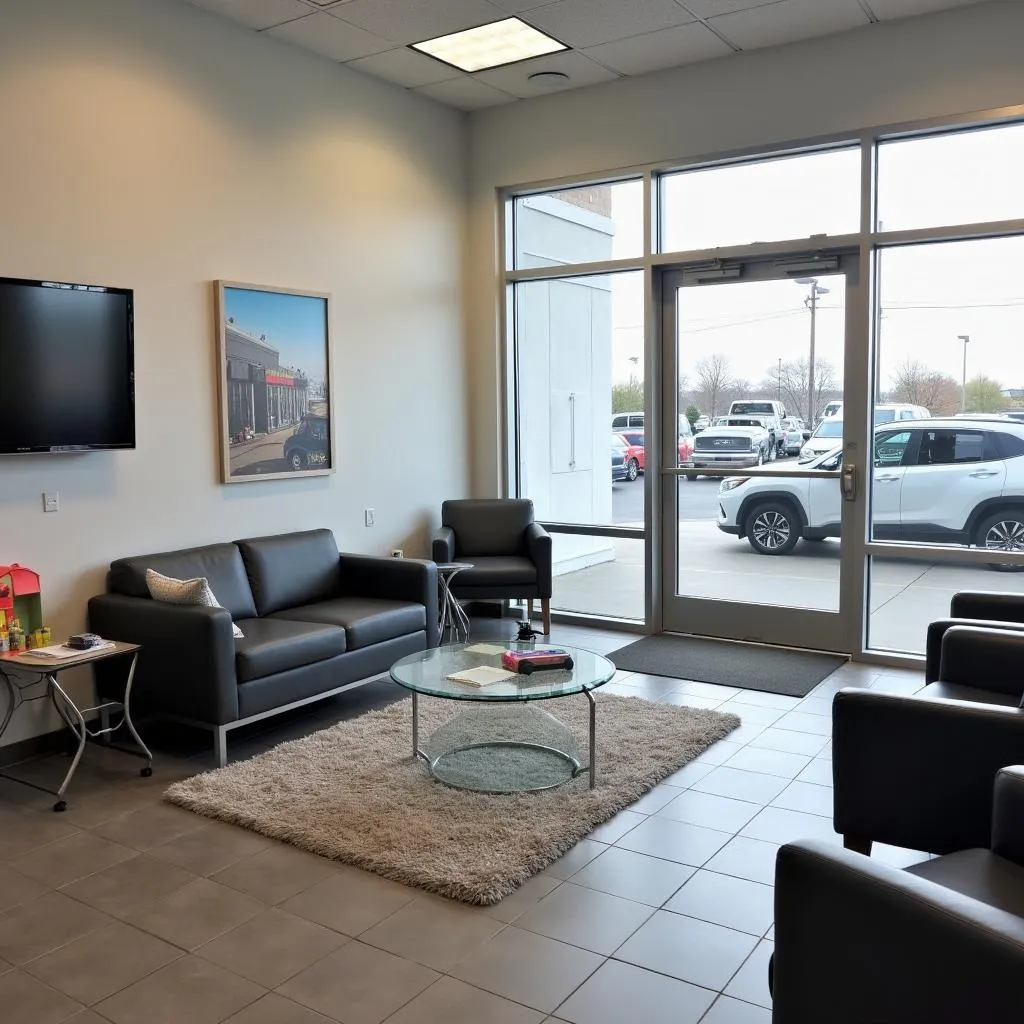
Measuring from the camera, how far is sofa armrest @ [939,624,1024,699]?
11.0 feet

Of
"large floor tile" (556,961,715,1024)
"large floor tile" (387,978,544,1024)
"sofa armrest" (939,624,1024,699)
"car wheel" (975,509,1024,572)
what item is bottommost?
"large floor tile" (387,978,544,1024)

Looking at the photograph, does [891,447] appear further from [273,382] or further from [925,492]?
[273,382]

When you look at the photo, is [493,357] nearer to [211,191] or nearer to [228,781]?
[211,191]

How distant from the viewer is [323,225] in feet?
18.6

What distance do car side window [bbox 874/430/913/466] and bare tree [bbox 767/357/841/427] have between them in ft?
1.20

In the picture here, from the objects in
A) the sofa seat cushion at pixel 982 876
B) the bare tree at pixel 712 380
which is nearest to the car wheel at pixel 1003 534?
the bare tree at pixel 712 380

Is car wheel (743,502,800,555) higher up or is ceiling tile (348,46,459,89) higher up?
ceiling tile (348,46,459,89)

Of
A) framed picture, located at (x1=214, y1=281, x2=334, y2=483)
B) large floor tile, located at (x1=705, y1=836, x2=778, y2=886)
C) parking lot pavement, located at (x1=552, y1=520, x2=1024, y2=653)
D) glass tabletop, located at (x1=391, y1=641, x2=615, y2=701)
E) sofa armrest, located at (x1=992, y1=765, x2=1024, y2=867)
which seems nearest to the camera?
sofa armrest, located at (x1=992, y1=765, x2=1024, y2=867)

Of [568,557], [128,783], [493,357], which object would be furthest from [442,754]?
[493,357]

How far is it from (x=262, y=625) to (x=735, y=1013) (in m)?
2.93

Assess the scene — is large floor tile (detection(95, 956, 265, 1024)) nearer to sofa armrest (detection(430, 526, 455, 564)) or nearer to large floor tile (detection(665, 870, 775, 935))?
large floor tile (detection(665, 870, 775, 935))

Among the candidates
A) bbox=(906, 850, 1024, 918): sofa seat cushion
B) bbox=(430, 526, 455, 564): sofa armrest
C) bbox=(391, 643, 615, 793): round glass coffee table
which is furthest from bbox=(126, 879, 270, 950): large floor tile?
bbox=(430, 526, 455, 564): sofa armrest

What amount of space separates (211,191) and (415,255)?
1.65 m

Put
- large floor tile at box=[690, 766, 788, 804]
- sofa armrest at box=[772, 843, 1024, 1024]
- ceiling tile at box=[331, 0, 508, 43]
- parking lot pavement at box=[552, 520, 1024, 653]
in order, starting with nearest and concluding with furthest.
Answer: sofa armrest at box=[772, 843, 1024, 1024] < large floor tile at box=[690, 766, 788, 804] < ceiling tile at box=[331, 0, 508, 43] < parking lot pavement at box=[552, 520, 1024, 653]
